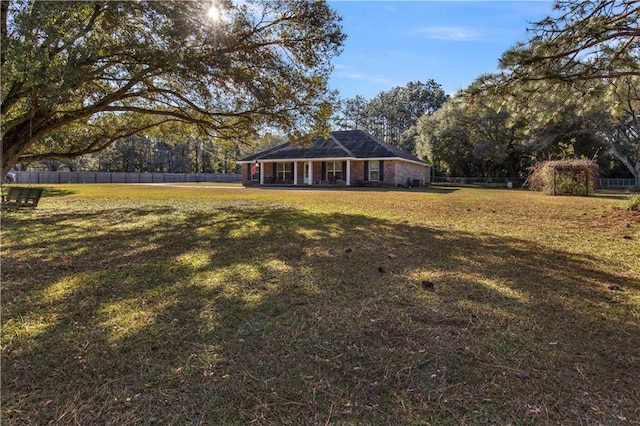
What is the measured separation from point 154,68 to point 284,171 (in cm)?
2504

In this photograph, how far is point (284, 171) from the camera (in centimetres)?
3269

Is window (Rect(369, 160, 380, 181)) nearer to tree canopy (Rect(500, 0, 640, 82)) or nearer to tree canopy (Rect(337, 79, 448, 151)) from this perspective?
tree canopy (Rect(500, 0, 640, 82))

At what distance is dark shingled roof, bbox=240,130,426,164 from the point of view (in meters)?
29.4

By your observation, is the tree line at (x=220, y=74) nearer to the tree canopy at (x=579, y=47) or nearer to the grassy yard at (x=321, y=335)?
the tree canopy at (x=579, y=47)

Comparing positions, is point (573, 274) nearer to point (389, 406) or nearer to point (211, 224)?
point (389, 406)

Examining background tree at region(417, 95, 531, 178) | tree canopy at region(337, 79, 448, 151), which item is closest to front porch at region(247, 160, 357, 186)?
background tree at region(417, 95, 531, 178)

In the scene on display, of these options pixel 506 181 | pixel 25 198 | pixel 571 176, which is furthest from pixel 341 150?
pixel 25 198

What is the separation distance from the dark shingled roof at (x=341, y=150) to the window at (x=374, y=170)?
615 mm

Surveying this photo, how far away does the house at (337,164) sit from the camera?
29.0 m

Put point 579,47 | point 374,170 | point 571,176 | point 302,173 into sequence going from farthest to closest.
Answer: point 302,173 < point 374,170 < point 571,176 < point 579,47

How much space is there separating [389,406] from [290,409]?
0.55m

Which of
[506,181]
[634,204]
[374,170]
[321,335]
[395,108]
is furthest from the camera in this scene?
[395,108]

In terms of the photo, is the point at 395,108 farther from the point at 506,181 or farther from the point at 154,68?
the point at 154,68

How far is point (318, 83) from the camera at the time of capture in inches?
431
